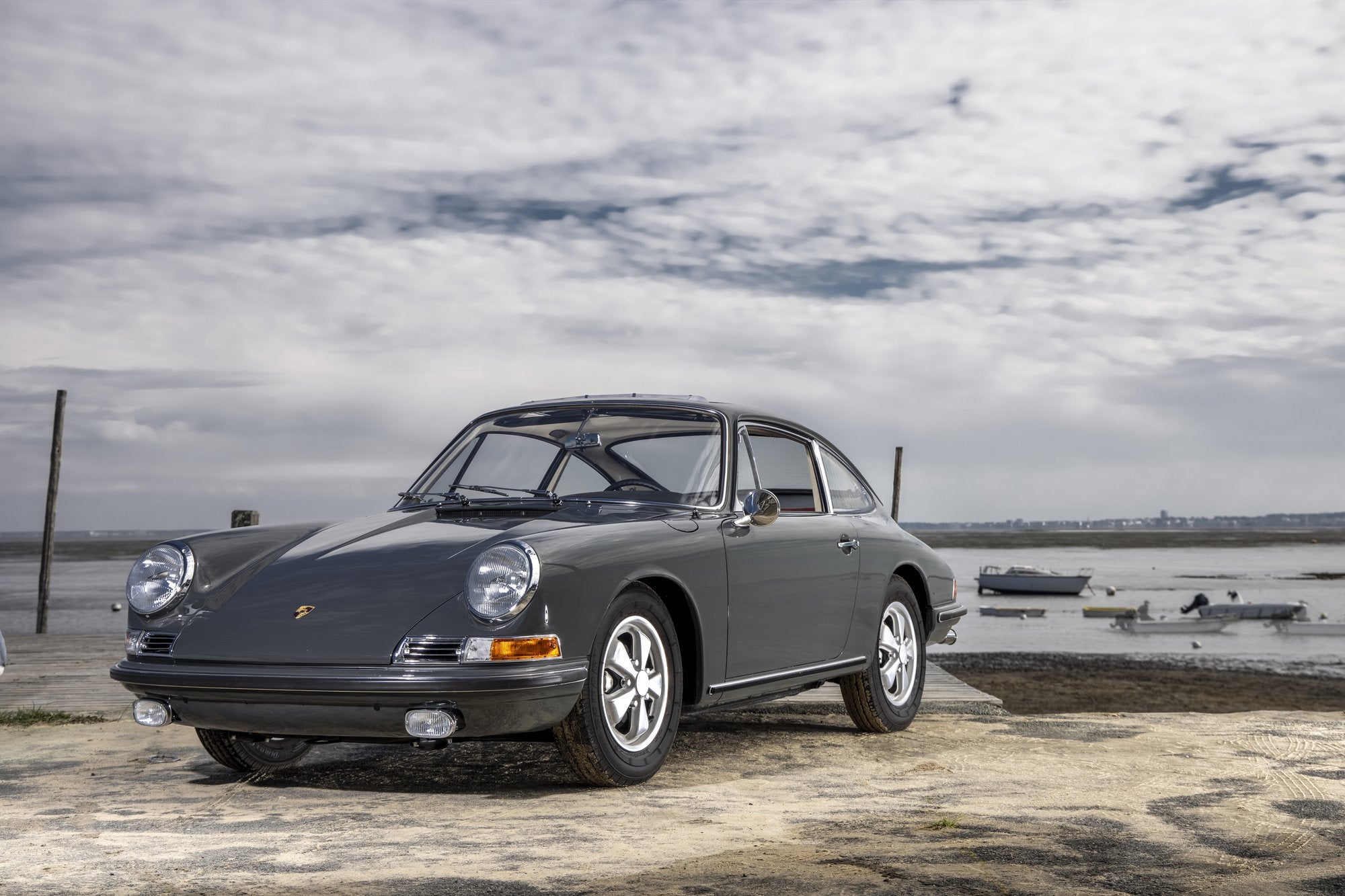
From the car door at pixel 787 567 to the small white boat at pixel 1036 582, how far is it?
42.3 m

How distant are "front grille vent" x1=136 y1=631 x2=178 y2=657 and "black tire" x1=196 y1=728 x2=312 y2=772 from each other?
498mm

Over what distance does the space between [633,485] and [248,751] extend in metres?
2.13

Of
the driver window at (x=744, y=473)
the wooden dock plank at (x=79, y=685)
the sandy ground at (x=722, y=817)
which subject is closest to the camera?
the sandy ground at (x=722, y=817)

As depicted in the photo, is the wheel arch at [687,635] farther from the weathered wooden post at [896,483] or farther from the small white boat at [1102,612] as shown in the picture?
the small white boat at [1102,612]

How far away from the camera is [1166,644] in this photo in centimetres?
A: 2662

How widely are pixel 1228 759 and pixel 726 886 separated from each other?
3.57m

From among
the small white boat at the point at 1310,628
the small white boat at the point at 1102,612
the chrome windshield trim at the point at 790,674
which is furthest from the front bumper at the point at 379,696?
the small white boat at the point at 1102,612

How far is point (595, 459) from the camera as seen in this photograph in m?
6.19

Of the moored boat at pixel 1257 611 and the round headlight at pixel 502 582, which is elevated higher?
the round headlight at pixel 502 582

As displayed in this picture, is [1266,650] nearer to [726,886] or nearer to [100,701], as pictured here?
[100,701]

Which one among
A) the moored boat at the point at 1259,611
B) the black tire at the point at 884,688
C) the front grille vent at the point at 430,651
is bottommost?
the moored boat at the point at 1259,611

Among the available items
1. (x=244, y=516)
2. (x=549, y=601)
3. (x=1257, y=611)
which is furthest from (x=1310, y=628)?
(x=549, y=601)

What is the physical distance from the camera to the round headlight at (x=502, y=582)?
15.3ft

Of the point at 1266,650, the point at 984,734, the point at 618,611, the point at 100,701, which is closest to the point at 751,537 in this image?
the point at 618,611
